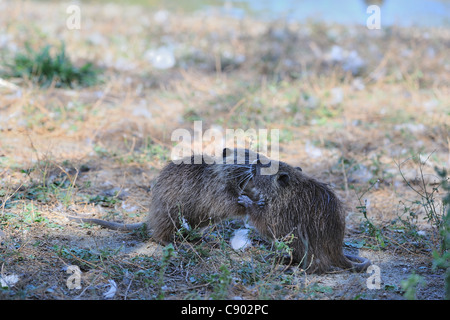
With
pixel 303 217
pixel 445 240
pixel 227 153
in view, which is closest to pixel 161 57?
pixel 227 153

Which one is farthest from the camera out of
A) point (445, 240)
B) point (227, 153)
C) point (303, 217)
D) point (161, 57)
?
point (161, 57)

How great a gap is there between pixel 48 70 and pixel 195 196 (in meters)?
3.64

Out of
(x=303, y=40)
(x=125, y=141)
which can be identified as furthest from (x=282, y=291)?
(x=303, y=40)

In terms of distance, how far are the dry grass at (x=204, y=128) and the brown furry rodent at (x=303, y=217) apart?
0.13 metres

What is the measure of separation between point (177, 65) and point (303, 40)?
2.34 meters

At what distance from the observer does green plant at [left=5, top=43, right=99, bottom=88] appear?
5.95 m

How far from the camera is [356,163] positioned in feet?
15.5

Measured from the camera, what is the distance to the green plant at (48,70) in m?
5.95

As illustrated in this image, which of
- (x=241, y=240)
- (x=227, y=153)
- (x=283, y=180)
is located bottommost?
(x=241, y=240)

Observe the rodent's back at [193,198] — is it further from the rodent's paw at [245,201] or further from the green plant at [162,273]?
the green plant at [162,273]

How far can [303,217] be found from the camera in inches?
126

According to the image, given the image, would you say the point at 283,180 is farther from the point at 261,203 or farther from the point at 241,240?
the point at 241,240

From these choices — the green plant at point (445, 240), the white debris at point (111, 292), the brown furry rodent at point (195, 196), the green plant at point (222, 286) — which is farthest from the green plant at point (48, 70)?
the green plant at point (445, 240)

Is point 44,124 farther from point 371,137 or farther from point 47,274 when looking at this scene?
point 371,137
